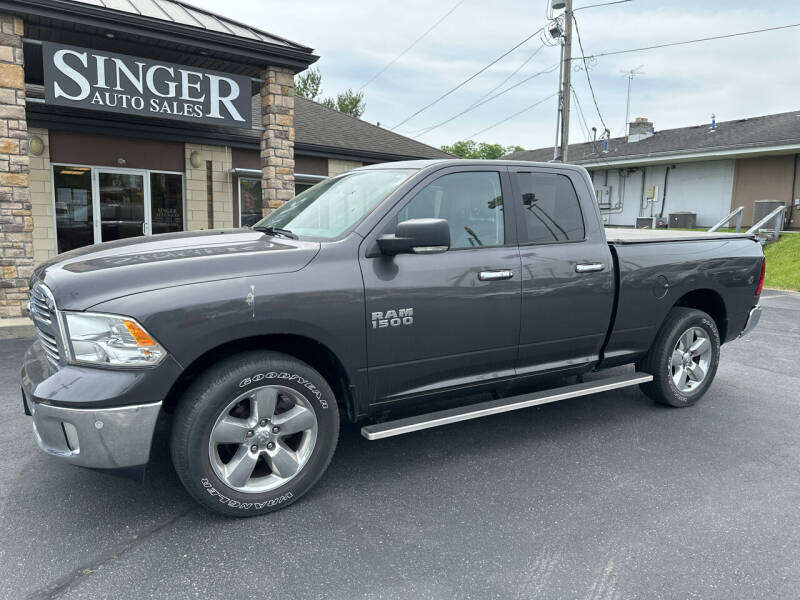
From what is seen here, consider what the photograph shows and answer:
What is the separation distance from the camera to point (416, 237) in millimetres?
3238

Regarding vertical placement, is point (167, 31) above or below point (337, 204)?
above

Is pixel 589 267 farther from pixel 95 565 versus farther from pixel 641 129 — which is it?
pixel 641 129

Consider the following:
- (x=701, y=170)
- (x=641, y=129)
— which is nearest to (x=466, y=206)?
(x=701, y=170)

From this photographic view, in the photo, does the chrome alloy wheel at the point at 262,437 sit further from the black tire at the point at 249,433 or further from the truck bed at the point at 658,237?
the truck bed at the point at 658,237

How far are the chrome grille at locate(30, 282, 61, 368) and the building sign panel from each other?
22.1 feet

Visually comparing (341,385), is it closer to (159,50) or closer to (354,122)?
(159,50)

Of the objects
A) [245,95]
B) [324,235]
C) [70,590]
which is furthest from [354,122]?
[70,590]

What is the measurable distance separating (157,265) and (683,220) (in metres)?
25.1

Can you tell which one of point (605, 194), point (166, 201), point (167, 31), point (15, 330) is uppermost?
point (167, 31)

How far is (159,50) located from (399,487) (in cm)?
924

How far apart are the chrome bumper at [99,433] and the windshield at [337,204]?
1.47m

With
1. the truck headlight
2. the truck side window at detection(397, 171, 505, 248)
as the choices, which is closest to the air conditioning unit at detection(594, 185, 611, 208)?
the truck side window at detection(397, 171, 505, 248)

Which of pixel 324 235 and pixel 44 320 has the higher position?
pixel 324 235

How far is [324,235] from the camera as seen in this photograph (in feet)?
11.8
